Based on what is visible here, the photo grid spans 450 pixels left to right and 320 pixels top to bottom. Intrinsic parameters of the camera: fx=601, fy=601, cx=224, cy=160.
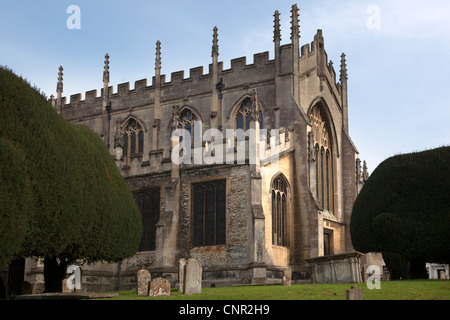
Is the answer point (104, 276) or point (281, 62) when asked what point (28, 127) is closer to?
point (104, 276)

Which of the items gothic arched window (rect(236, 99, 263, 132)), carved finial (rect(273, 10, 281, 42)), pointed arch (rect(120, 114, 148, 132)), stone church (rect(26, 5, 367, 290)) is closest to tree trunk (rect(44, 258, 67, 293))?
stone church (rect(26, 5, 367, 290))

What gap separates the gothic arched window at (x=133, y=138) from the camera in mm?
36312

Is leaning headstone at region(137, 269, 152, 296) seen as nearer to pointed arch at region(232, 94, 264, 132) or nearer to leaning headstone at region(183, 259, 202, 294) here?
leaning headstone at region(183, 259, 202, 294)

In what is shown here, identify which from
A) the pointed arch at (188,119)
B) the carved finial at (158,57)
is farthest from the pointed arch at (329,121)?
the carved finial at (158,57)

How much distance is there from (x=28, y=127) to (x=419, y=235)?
12.9 m

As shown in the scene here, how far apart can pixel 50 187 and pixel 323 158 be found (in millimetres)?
19656

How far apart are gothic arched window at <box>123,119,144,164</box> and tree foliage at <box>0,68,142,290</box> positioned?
15940 millimetres

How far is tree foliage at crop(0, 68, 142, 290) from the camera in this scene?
49.2ft

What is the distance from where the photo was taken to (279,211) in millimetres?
27750

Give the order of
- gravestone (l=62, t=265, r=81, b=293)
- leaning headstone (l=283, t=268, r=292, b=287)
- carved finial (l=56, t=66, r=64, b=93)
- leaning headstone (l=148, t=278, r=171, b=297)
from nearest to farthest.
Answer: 1. leaning headstone (l=148, t=278, r=171, b=297)
2. leaning headstone (l=283, t=268, r=292, b=287)
3. gravestone (l=62, t=265, r=81, b=293)
4. carved finial (l=56, t=66, r=64, b=93)

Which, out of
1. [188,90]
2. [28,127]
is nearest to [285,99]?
[188,90]

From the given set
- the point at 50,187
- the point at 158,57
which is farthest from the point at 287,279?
the point at 158,57

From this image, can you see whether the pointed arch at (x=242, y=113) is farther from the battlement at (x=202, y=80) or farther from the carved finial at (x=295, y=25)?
the carved finial at (x=295, y=25)

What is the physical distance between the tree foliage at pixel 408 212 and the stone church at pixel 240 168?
3.31 m
